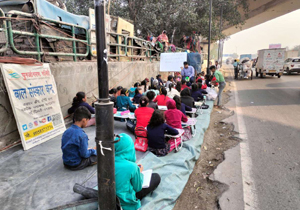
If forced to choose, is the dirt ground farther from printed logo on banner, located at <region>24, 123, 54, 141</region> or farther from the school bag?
printed logo on banner, located at <region>24, 123, 54, 141</region>

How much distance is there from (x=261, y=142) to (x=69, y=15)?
783cm

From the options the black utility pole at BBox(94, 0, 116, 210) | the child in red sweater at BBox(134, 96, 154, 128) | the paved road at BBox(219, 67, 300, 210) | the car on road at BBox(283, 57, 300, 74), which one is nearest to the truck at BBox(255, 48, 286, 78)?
the car on road at BBox(283, 57, 300, 74)

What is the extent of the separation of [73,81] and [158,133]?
11.9 ft

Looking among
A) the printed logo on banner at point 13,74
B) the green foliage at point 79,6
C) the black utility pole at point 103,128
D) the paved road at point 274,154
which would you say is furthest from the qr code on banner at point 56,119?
the green foliage at point 79,6

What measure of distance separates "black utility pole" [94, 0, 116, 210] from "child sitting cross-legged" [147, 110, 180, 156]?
75.3 inches

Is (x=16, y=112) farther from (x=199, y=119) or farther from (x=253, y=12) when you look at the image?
(x=253, y=12)

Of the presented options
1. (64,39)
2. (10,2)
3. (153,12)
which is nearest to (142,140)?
(64,39)

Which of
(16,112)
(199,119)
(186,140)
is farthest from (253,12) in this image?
(16,112)

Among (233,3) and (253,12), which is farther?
(253,12)

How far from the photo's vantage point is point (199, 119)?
22.2 feet

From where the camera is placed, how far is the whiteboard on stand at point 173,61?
1051 centimetres

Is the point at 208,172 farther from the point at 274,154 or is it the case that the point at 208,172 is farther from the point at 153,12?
the point at 153,12

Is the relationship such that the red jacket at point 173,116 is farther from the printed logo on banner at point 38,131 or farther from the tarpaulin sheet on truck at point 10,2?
the tarpaulin sheet on truck at point 10,2

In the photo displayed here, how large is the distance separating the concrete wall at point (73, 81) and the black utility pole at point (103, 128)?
3.19 meters
